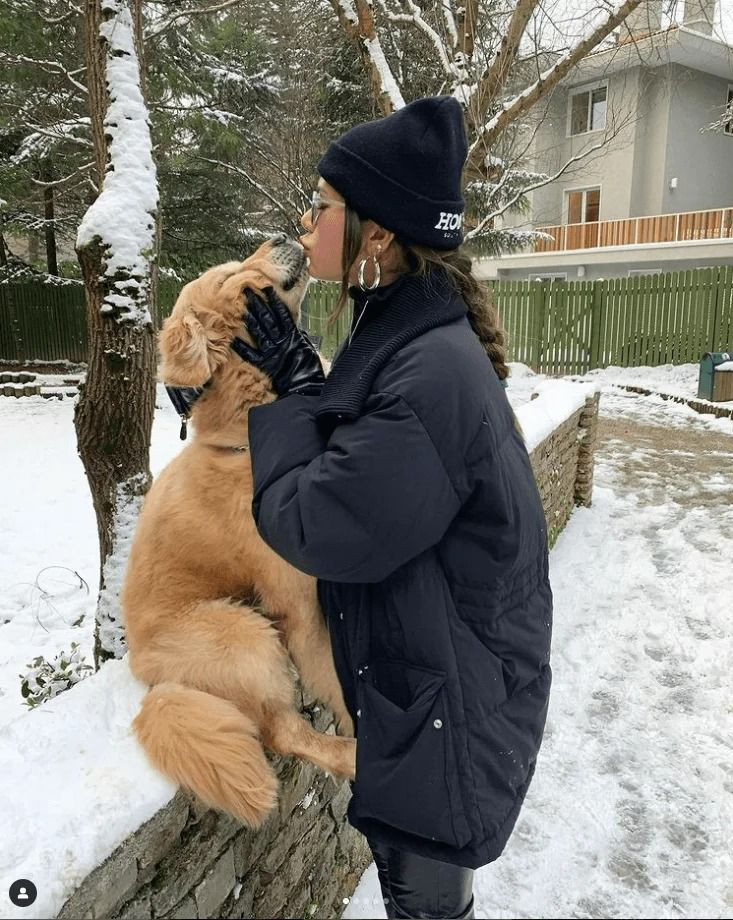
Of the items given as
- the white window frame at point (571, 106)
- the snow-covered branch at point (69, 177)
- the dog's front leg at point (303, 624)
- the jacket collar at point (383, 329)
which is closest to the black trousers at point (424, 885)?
the dog's front leg at point (303, 624)

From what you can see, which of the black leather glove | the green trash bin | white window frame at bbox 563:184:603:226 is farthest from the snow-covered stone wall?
white window frame at bbox 563:184:603:226

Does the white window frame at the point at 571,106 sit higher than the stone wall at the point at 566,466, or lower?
higher

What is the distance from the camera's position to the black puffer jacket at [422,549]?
1317 millimetres

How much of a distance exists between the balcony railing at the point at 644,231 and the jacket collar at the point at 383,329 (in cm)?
1970

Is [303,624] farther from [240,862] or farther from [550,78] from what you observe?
[550,78]

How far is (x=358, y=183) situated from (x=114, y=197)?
6.75ft

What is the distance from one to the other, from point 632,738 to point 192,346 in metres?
3.31

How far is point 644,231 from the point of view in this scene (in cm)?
2152

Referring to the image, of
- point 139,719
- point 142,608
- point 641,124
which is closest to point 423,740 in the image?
point 139,719

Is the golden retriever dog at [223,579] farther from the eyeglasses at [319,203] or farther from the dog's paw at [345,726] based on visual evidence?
the eyeglasses at [319,203]

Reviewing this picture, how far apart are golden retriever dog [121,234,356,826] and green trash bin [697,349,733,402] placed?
12049 mm

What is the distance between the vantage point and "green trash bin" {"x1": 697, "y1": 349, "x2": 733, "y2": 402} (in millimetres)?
12094

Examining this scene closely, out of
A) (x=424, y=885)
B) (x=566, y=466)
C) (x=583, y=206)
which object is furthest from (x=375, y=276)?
(x=583, y=206)

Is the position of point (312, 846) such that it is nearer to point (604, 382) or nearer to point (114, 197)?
point (114, 197)
